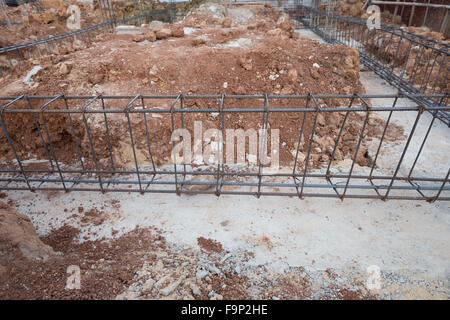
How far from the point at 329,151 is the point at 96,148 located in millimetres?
4250

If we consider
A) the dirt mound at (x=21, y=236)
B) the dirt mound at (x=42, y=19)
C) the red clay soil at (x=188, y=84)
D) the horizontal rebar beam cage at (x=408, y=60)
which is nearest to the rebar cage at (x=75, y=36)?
the red clay soil at (x=188, y=84)

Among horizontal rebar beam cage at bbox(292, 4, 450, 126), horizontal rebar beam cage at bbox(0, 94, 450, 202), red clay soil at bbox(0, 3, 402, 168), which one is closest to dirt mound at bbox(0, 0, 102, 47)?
red clay soil at bbox(0, 3, 402, 168)

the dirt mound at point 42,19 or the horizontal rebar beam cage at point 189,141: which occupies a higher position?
the dirt mound at point 42,19

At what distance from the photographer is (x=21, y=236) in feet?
8.75

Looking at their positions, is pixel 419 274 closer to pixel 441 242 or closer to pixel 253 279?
pixel 441 242

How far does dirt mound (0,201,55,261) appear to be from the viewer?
2.59 meters

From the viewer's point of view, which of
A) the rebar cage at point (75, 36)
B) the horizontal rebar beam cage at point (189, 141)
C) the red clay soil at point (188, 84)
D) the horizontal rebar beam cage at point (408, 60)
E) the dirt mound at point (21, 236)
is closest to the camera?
the dirt mound at point (21, 236)

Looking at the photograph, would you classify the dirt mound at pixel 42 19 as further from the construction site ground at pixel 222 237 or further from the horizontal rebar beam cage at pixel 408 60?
the horizontal rebar beam cage at pixel 408 60

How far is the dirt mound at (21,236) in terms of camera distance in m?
2.59

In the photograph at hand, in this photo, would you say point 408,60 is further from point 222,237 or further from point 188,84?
point 222,237

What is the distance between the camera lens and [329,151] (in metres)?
5.09

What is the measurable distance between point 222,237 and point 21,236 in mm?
2063

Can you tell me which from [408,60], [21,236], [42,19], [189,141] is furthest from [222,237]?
[42,19]

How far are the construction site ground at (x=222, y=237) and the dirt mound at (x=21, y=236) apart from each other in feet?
0.09
